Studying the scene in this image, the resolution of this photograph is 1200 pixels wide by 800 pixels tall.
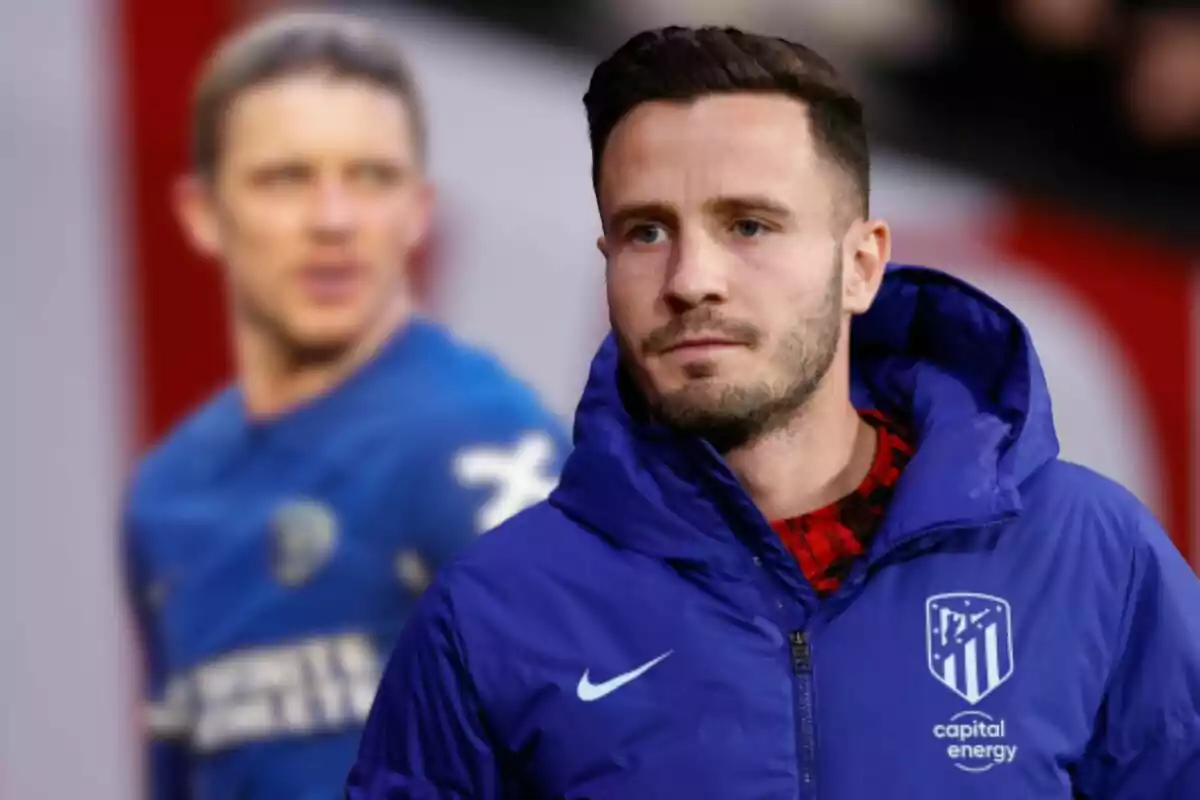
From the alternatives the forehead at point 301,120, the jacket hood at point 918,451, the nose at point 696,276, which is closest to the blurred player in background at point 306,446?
the forehead at point 301,120

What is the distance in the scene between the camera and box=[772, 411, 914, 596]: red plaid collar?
117cm

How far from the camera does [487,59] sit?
2.36 meters

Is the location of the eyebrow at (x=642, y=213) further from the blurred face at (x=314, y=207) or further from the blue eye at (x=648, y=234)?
the blurred face at (x=314, y=207)

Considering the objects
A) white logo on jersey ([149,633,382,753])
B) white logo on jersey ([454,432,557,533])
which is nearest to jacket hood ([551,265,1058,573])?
white logo on jersey ([454,432,557,533])

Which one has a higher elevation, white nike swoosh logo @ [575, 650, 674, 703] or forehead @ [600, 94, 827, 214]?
forehead @ [600, 94, 827, 214]

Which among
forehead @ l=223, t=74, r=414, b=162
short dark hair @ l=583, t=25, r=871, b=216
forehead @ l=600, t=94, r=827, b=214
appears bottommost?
forehead @ l=600, t=94, r=827, b=214

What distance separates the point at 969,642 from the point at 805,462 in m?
0.16

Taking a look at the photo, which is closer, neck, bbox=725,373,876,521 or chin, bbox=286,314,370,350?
neck, bbox=725,373,876,521

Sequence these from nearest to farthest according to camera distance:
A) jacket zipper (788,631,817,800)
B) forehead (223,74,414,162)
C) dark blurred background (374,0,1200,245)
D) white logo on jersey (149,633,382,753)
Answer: jacket zipper (788,631,817,800) → white logo on jersey (149,633,382,753) → forehead (223,74,414,162) → dark blurred background (374,0,1200,245)

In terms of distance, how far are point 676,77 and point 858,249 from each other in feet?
0.54

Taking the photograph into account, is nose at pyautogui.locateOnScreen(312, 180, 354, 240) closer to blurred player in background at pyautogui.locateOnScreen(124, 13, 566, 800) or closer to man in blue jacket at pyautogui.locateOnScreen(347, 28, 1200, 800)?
blurred player in background at pyautogui.locateOnScreen(124, 13, 566, 800)

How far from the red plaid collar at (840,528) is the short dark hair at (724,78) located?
18 centimetres

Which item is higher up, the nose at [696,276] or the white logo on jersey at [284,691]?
the nose at [696,276]

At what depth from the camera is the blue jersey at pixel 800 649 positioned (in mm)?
1091
